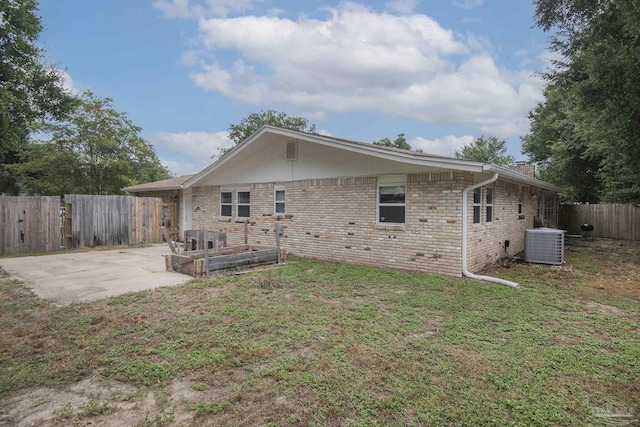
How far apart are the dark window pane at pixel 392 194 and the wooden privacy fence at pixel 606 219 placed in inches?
574

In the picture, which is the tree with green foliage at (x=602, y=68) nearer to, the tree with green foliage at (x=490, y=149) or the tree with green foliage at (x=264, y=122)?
the tree with green foliage at (x=264, y=122)

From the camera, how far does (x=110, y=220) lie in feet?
44.5

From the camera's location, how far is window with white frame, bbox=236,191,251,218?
12.2m

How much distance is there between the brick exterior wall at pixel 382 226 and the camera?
25.4 ft

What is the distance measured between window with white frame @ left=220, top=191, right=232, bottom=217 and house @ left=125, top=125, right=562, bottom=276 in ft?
0.13

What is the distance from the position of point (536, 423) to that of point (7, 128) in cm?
903

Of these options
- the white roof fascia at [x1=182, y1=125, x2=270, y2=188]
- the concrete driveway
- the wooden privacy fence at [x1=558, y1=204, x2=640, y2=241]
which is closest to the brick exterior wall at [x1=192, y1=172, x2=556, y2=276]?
the white roof fascia at [x1=182, y1=125, x2=270, y2=188]

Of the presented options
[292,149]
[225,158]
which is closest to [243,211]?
[225,158]

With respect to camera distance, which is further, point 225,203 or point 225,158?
point 225,203

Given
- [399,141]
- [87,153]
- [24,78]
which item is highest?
[399,141]

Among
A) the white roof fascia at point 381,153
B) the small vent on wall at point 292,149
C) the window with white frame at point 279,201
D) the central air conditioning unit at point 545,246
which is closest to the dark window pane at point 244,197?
the window with white frame at point 279,201

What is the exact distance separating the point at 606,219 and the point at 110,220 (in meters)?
23.3

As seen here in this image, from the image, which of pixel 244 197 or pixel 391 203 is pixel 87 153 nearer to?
pixel 244 197

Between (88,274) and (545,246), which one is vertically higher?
(545,246)
